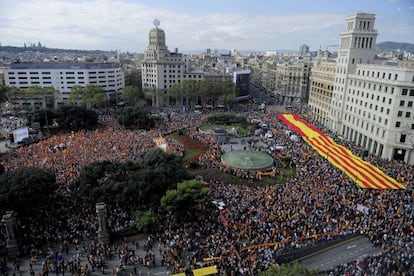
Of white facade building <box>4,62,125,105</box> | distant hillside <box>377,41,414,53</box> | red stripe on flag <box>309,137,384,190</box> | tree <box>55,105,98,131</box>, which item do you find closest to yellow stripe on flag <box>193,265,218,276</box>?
red stripe on flag <box>309,137,384,190</box>

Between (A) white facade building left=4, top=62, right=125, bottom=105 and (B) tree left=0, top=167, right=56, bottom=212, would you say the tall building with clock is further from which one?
(B) tree left=0, top=167, right=56, bottom=212

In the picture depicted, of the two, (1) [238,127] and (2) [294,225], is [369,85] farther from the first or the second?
(2) [294,225]

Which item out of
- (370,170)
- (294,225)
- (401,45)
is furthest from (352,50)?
(294,225)

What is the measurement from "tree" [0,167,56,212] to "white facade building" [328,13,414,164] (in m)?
58.8

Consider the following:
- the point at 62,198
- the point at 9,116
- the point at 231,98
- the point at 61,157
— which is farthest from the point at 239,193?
the point at 9,116

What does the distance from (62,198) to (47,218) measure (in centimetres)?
380

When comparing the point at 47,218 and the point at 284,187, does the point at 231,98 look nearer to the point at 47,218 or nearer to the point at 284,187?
the point at 284,187

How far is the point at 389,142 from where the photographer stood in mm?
58688

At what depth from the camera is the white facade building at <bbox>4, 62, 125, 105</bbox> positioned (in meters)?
115

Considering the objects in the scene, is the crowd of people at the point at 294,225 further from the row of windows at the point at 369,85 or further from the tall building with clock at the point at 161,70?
the tall building with clock at the point at 161,70

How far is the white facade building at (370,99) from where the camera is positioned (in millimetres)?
57188

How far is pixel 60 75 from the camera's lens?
120000 millimetres

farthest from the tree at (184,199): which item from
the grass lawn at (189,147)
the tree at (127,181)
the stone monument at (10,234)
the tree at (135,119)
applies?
the tree at (135,119)

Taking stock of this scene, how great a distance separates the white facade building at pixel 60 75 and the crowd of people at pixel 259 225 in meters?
79.9
